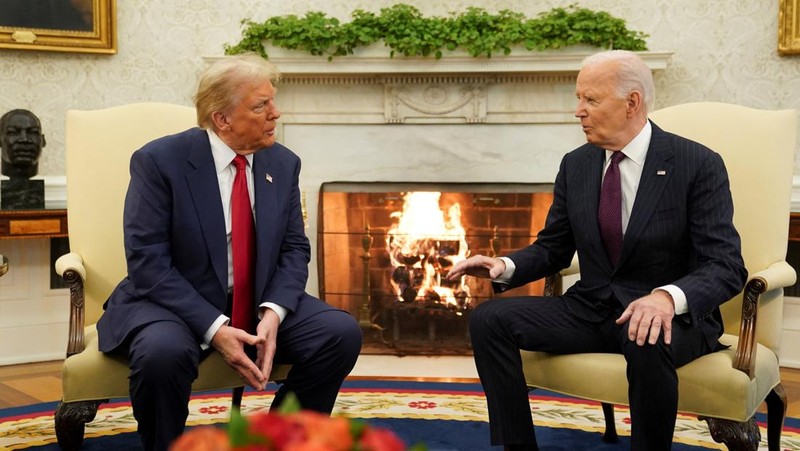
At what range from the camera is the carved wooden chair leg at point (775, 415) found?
2.87 metres

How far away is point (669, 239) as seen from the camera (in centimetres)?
272

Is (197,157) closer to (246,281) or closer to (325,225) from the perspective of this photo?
A: (246,281)

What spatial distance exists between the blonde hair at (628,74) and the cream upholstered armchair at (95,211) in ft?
4.47

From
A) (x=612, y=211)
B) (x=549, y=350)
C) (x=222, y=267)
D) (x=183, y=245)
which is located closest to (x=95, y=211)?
(x=183, y=245)

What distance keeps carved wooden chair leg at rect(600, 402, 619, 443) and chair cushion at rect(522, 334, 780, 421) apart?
649 millimetres

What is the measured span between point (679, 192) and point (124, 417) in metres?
2.37

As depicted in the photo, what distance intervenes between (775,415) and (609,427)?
663 mm

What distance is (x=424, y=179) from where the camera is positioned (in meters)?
5.39

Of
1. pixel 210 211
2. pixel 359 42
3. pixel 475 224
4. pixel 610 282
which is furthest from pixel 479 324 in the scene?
pixel 359 42

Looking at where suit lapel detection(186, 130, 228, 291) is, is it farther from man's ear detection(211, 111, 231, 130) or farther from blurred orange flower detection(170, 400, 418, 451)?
blurred orange flower detection(170, 400, 418, 451)

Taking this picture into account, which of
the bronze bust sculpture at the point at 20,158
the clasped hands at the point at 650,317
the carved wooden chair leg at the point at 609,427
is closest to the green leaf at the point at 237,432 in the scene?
the clasped hands at the point at 650,317

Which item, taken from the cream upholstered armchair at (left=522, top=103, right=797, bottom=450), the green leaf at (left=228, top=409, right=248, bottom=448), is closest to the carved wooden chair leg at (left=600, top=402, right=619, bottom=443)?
the cream upholstered armchair at (left=522, top=103, right=797, bottom=450)

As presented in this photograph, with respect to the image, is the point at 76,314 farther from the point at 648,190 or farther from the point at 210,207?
the point at 648,190

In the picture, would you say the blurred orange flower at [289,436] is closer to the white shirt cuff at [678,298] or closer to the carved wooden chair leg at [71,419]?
the white shirt cuff at [678,298]
